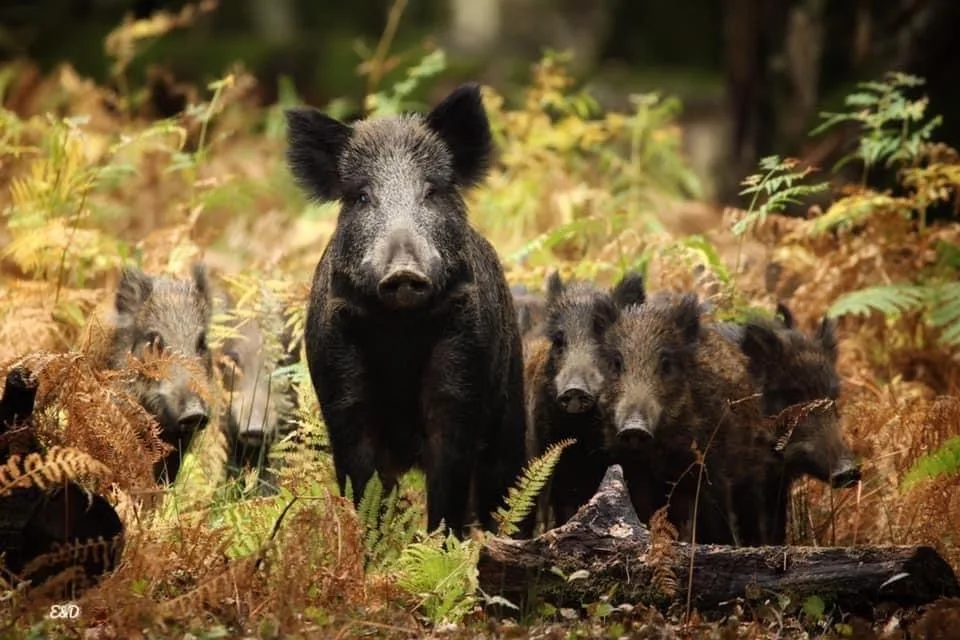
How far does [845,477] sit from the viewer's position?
765cm

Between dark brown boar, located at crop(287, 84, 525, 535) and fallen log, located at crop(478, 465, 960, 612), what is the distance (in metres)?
0.88

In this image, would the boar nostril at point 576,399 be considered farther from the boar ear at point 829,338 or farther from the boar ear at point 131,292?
the boar ear at point 131,292

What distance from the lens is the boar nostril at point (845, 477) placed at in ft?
25.1

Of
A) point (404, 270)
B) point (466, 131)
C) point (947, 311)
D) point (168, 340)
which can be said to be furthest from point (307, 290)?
point (947, 311)

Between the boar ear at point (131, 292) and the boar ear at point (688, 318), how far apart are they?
118 inches

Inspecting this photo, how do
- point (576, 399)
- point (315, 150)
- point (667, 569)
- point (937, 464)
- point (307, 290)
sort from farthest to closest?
point (307, 290), point (576, 399), point (315, 150), point (937, 464), point (667, 569)

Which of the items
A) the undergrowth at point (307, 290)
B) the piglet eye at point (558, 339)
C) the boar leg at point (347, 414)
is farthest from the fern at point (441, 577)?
the piglet eye at point (558, 339)

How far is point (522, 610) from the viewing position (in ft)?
19.3

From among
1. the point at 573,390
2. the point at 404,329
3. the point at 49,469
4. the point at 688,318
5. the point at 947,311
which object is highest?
the point at 947,311

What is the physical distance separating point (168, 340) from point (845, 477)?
3673 millimetres

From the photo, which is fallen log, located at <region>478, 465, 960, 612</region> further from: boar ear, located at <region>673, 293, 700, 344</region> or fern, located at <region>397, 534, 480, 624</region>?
boar ear, located at <region>673, 293, 700, 344</region>

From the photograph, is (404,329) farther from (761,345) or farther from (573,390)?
(761,345)

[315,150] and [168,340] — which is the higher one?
[315,150]

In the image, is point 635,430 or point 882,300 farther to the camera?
point 882,300
